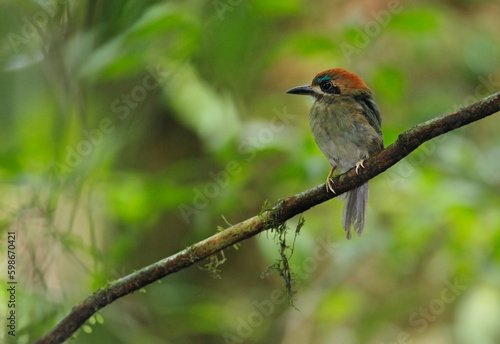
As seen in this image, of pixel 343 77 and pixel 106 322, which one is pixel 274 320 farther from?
pixel 343 77

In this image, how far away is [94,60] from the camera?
2.29 m

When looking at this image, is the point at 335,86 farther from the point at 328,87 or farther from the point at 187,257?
the point at 187,257

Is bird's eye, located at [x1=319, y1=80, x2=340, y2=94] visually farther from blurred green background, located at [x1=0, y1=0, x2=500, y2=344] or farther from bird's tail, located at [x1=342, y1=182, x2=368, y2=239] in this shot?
bird's tail, located at [x1=342, y1=182, x2=368, y2=239]

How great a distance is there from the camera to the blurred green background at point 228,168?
232cm

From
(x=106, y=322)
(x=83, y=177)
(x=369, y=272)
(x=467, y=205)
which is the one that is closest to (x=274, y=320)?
(x=369, y=272)

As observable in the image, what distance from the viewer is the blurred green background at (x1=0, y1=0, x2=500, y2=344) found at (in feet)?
7.62

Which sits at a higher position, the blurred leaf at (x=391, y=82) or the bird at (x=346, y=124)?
the blurred leaf at (x=391, y=82)

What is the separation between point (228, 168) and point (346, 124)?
0.58 meters

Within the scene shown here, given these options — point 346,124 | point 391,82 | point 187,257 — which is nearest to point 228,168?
point 346,124

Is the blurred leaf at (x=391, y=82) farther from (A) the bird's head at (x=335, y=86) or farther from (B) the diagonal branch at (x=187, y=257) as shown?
(B) the diagonal branch at (x=187, y=257)

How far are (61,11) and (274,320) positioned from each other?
259 centimetres

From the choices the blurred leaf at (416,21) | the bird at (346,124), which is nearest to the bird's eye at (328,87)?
the bird at (346,124)

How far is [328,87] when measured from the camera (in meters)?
2.96

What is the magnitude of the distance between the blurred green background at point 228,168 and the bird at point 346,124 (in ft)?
0.30
